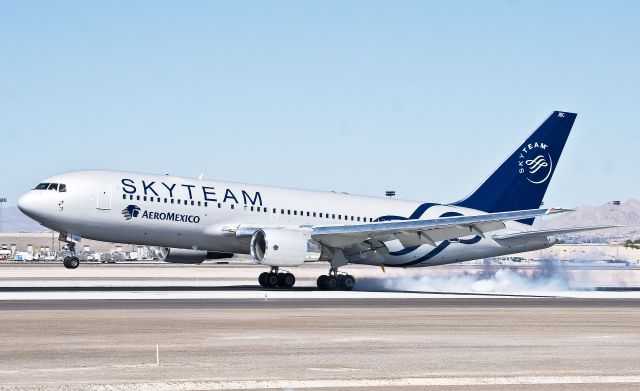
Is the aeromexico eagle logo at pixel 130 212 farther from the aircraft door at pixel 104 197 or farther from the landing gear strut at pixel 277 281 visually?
the landing gear strut at pixel 277 281

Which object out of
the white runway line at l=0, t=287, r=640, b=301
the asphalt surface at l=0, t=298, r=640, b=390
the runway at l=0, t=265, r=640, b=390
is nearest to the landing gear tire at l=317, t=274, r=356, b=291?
the white runway line at l=0, t=287, r=640, b=301

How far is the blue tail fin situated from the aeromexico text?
45.1 ft

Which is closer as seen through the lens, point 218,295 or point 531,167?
point 218,295

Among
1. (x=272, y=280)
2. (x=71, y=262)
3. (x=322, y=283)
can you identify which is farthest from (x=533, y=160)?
(x=71, y=262)

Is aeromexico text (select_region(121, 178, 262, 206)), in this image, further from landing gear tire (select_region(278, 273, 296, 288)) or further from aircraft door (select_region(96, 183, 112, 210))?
landing gear tire (select_region(278, 273, 296, 288))

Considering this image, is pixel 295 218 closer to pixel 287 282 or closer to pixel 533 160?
pixel 287 282

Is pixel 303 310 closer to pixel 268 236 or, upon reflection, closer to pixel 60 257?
pixel 268 236

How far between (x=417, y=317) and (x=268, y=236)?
1641 cm

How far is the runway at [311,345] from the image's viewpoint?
16594mm

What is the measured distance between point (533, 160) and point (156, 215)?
68.1 ft

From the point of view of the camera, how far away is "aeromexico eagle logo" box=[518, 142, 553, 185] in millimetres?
54688

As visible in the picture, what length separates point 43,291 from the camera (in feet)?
142

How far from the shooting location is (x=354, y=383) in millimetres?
16297

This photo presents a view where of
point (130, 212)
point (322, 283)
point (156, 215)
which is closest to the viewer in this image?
point (130, 212)
